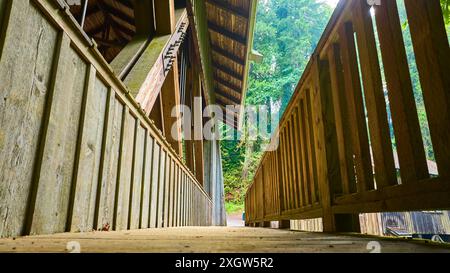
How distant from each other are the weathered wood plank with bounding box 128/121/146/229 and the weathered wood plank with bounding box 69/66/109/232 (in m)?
0.82

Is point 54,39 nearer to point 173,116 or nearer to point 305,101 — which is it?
point 305,101

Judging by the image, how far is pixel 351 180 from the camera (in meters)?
1.90

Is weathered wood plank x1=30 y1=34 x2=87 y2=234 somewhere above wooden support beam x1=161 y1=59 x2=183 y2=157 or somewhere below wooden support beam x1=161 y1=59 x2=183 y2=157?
below

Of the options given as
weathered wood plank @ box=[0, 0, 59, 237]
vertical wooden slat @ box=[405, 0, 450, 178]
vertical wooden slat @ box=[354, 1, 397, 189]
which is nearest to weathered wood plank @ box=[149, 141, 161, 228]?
weathered wood plank @ box=[0, 0, 59, 237]

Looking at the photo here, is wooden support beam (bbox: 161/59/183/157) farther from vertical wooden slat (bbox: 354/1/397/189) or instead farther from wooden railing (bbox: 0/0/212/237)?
vertical wooden slat (bbox: 354/1/397/189)

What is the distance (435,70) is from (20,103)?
1.62 metres

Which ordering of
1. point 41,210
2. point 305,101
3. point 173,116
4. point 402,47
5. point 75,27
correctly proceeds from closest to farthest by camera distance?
point 402,47 < point 41,210 < point 75,27 < point 305,101 < point 173,116

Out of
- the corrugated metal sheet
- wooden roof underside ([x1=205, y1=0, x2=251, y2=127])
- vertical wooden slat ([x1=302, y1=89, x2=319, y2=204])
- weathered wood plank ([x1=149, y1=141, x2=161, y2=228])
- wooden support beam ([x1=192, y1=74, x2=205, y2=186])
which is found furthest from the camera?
the corrugated metal sheet

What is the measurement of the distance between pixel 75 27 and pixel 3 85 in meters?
0.75

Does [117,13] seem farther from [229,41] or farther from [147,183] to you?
[147,183]

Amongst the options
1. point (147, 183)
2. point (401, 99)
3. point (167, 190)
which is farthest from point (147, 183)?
point (401, 99)

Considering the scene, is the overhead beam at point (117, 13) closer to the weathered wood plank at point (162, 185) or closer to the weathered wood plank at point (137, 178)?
the weathered wood plank at point (162, 185)

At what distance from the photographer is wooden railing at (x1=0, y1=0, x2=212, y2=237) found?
1.31 metres
